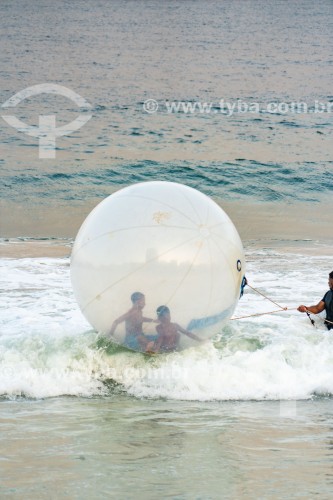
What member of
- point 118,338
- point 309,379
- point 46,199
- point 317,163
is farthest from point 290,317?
point 317,163

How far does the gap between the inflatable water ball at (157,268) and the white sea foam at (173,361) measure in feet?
1.61

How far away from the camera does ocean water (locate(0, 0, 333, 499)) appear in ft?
17.0

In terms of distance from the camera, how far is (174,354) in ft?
24.9

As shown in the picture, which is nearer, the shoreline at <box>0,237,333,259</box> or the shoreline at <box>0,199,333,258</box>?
the shoreline at <box>0,237,333,259</box>

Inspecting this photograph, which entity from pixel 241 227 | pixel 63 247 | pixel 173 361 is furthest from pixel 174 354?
pixel 241 227

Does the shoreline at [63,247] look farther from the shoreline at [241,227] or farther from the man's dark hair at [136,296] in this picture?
the man's dark hair at [136,296]

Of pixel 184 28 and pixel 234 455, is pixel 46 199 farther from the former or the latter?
pixel 234 455

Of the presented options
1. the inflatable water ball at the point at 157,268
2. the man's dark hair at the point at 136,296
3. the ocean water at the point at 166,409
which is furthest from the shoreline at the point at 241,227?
the man's dark hair at the point at 136,296

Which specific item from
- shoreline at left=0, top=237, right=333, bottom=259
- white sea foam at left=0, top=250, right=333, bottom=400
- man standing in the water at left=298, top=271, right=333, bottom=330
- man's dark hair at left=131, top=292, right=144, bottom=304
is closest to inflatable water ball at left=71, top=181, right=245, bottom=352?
man's dark hair at left=131, top=292, right=144, bottom=304

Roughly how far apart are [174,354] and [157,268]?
4.31ft

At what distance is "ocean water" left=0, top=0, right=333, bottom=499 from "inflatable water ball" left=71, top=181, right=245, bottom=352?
0.65 metres

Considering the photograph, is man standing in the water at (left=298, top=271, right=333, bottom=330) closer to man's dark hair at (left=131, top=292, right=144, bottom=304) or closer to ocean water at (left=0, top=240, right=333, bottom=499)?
ocean water at (left=0, top=240, right=333, bottom=499)

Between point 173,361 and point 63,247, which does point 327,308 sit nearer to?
point 173,361

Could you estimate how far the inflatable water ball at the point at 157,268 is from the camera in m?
6.59
